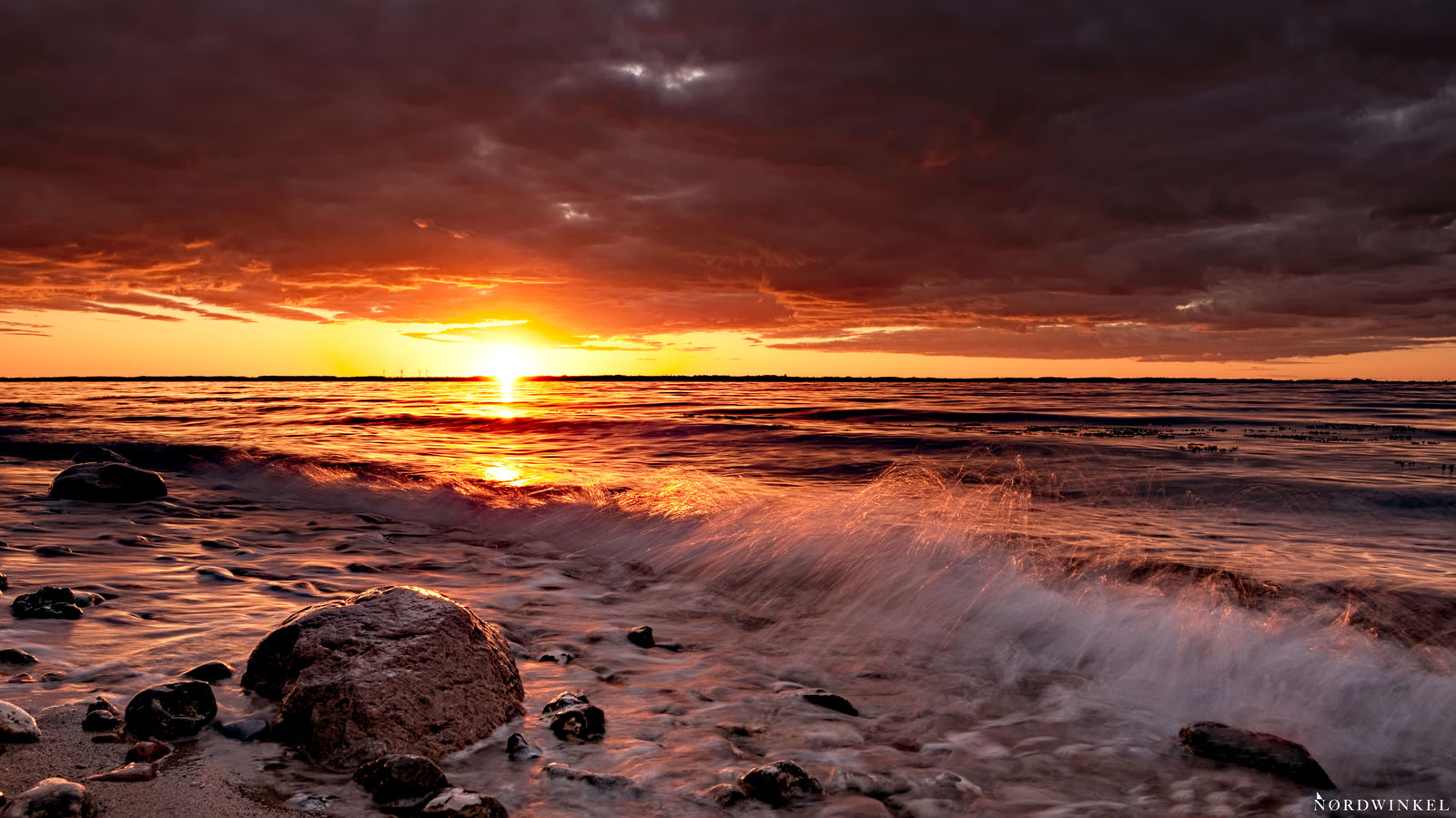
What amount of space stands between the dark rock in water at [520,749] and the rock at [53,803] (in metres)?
1.60

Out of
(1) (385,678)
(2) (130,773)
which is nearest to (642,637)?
(1) (385,678)

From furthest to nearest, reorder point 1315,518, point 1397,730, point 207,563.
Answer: point 1315,518
point 207,563
point 1397,730

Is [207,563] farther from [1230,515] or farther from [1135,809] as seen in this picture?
[1230,515]

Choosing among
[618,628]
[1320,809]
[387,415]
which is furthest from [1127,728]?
[387,415]

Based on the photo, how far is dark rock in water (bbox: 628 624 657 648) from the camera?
228 inches

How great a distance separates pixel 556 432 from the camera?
27.8 meters

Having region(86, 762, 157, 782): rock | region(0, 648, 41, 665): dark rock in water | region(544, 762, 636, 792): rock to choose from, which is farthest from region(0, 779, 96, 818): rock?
region(0, 648, 41, 665): dark rock in water

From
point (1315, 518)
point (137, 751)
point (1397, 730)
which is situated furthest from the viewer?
point (1315, 518)

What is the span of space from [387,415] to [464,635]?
3432cm

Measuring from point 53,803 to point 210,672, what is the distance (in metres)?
1.68

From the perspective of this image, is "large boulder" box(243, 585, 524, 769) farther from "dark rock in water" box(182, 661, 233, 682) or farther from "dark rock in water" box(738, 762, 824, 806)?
"dark rock in water" box(738, 762, 824, 806)

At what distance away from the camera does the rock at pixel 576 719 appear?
4031 mm

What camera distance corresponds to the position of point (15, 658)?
4535 mm

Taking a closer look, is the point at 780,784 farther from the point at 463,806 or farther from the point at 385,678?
the point at 385,678
